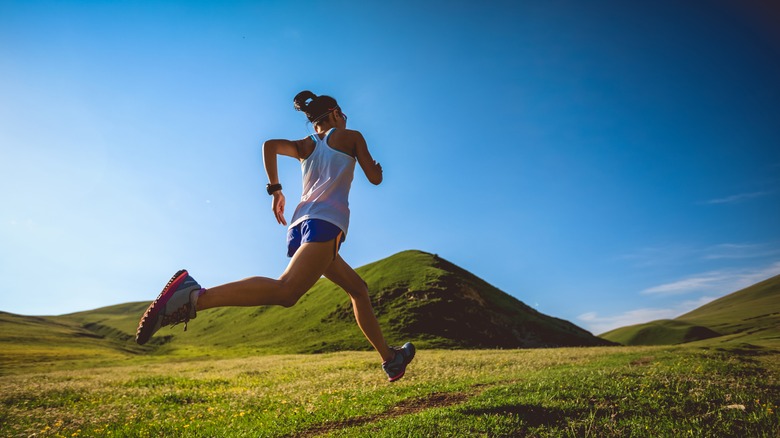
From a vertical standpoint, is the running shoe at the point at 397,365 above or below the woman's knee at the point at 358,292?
below

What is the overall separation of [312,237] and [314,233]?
57 millimetres

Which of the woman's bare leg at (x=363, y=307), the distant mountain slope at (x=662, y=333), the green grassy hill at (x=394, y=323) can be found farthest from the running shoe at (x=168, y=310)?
the distant mountain slope at (x=662, y=333)

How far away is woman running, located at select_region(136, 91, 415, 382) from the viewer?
418cm

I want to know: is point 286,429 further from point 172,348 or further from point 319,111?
point 172,348

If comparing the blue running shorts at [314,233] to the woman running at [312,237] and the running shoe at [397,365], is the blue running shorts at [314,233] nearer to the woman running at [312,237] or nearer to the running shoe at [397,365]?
the woman running at [312,237]

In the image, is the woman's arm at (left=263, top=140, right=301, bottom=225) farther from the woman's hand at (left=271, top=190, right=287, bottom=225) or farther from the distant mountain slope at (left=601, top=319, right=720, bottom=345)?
the distant mountain slope at (left=601, top=319, right=720, bottom=345)

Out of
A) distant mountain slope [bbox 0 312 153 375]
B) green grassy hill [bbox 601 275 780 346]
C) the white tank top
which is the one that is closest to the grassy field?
the white tank top

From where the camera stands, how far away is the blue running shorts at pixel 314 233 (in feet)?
16.4

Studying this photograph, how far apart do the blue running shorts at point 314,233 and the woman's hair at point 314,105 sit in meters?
1.86

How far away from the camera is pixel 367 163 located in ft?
18.3

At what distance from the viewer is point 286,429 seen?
21.0 ft

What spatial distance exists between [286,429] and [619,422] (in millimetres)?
4920

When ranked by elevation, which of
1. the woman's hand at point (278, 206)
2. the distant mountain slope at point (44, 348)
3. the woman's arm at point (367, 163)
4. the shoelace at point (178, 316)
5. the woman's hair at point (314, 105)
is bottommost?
the distant mountain slope at point (44, 348)

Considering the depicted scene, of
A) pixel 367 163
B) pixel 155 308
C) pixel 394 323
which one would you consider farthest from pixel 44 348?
pixel 367 163
